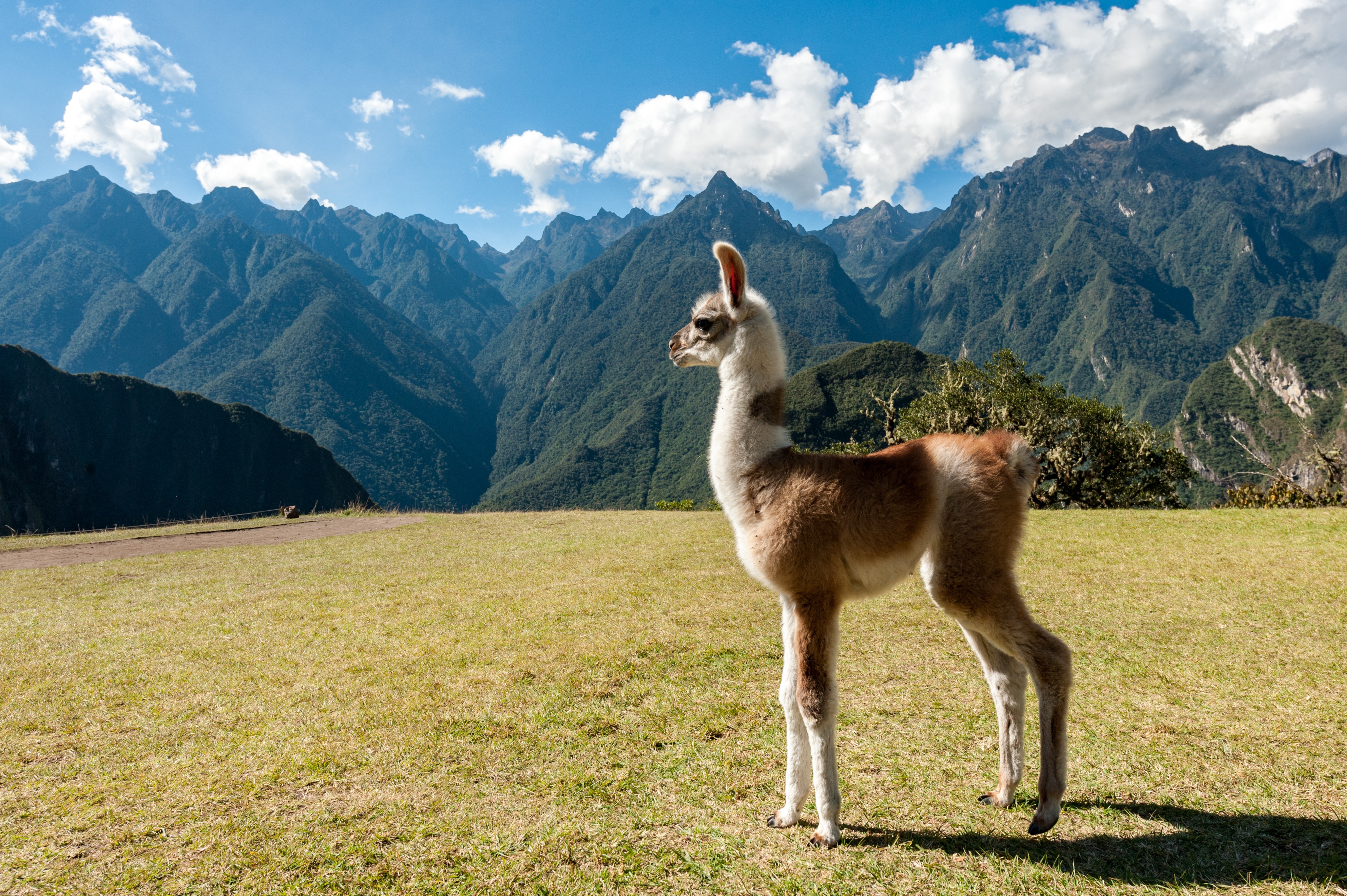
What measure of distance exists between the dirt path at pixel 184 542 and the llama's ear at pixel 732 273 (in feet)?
44.6

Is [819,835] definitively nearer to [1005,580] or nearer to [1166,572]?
[1005,580]

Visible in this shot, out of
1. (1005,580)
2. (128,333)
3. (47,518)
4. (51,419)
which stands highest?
(128,333)

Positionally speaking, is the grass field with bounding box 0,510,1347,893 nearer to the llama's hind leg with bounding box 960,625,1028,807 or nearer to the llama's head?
the llama's hind leg with bounding box 960,625,1028,807

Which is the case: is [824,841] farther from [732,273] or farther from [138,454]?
[138,454]

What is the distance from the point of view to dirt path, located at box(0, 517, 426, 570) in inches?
459

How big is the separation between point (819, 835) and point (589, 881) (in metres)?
1.12

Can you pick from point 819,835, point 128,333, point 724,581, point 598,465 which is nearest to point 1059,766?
point 819,835

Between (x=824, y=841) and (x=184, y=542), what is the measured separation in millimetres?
15864

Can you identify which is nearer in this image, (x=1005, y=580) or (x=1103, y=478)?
(x=1005, y=580)

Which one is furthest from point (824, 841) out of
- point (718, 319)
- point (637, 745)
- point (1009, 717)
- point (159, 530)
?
point (159, 530)

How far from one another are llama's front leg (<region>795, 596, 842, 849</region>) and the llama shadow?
0.75ft

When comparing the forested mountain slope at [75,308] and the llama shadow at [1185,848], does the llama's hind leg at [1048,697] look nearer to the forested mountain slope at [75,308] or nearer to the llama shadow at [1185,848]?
the llama shadow at [1185,848]

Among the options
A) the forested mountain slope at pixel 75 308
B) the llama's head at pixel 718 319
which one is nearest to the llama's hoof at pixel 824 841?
the llama's head at pixel 718 319

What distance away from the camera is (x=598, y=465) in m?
122
